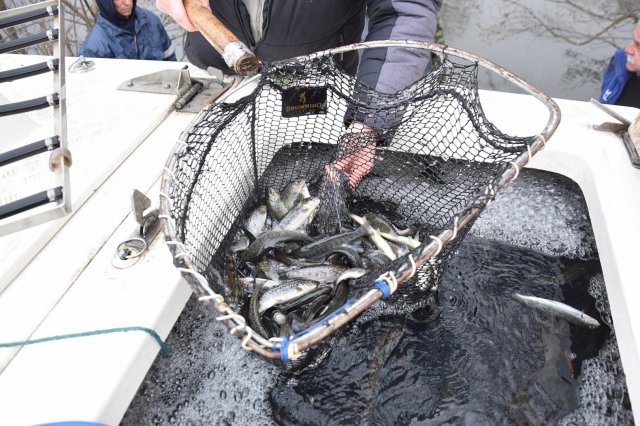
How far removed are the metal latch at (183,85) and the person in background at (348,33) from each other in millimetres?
248

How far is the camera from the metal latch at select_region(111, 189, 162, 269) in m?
1.21

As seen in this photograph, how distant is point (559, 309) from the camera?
1.33 meters

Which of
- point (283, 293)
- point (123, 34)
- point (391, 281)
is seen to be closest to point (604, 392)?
point (391, 281)

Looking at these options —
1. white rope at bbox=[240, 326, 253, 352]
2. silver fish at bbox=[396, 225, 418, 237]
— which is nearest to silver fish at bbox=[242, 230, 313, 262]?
silver fish at bbox=[396, 225, 418, 237]

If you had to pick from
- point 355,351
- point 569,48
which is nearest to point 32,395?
point 355,351

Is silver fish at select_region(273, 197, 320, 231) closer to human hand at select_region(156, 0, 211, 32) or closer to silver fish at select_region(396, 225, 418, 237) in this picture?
silver fish at select_region(396, 225, 418, 237)

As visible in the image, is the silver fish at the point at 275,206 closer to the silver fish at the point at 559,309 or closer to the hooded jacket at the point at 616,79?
the silver fish at the point at 559,309

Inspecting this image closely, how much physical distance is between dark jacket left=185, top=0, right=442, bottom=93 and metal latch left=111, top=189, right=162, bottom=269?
0.94m

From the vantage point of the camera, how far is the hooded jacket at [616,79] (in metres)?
2.79

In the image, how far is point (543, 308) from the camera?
52.9 inches

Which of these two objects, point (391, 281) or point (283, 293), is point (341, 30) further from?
point (391, 281)

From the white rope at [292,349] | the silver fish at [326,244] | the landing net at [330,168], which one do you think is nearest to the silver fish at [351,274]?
the landing net at [330,168]

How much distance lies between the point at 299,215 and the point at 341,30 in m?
1.03

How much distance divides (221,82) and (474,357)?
61.1 inches
